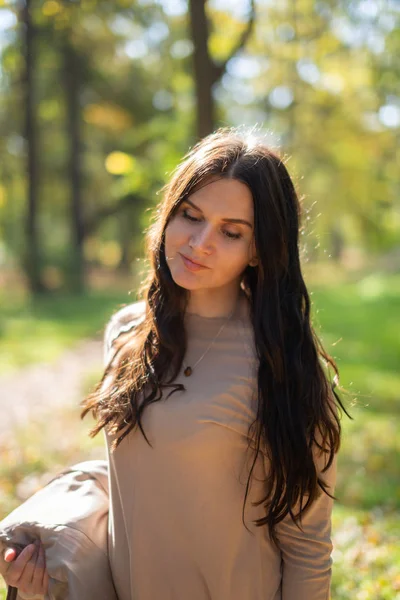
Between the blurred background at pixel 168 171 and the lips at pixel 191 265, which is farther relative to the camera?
the blurred background at pixel 168 171

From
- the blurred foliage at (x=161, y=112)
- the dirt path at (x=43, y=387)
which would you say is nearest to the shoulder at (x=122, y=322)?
the dirt path at (x=43, y=387)

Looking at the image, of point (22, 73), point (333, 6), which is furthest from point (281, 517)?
point (22, 73)

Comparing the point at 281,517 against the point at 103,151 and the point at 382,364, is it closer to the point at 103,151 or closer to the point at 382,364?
the point at 382,364

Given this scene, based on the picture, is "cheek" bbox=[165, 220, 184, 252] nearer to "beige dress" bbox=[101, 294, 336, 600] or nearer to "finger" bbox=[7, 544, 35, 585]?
"beige dress" bbox=[101, 294, 336, 600]

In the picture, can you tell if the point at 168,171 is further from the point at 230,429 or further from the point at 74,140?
the point at 74,140

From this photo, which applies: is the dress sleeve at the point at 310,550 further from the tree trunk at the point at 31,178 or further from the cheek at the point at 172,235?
the tree trunk at the point at 31,178

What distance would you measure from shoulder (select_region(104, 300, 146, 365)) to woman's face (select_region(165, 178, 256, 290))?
37 centimetres

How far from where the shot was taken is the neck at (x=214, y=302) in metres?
2.16

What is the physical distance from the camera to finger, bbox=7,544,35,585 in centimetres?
192

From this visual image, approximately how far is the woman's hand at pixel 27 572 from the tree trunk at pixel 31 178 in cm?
1744

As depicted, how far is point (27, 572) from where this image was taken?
1.92 m

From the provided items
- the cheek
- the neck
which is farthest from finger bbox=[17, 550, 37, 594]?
the cheek

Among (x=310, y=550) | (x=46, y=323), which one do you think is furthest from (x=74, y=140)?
(x=310, y=550)

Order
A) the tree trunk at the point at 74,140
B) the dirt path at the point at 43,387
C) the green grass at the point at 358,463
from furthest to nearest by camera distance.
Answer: the tree trunk at the point at 74,140 < the dirt path at the point at 43,387 < the green grass at the point at 358,463
